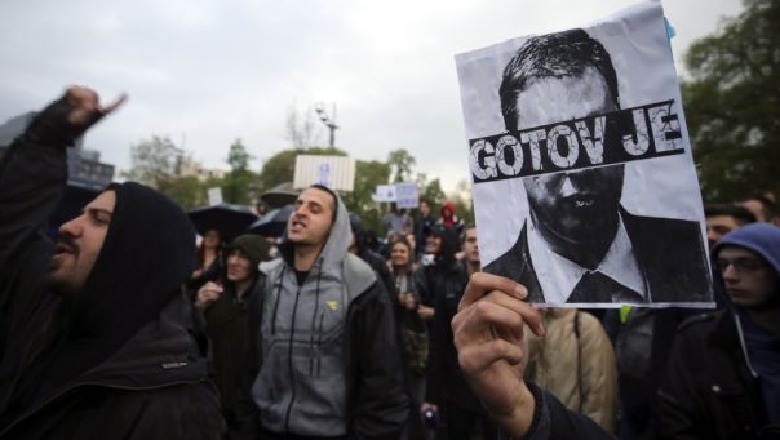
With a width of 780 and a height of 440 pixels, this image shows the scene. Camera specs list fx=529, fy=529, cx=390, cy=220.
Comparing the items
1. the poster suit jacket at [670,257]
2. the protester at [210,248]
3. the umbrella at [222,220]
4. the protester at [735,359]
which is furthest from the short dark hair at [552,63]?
the umbrella at [222,220]

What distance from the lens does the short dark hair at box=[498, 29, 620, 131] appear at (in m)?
1.10

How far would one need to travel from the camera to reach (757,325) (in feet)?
7.05

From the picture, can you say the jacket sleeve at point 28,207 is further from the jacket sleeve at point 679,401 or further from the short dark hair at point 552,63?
the jacket sleeve at point 679,401

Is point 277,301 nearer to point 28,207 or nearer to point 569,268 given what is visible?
point 28,207

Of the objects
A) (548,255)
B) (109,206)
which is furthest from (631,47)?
(109,206)

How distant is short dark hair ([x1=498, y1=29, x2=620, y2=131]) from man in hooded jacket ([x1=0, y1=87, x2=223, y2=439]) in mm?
1376

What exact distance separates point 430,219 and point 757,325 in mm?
9630

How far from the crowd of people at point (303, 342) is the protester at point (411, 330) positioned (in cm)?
132

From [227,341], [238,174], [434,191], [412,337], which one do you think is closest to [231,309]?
[227,341]

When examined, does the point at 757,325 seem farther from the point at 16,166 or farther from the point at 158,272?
the point at 16,166

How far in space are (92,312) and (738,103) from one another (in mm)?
31401

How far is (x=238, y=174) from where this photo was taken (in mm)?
27844

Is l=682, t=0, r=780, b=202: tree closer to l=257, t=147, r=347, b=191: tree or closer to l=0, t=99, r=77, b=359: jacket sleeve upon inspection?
l=257, t=147, r=347, b=191: tree

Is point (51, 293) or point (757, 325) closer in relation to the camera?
point (51, 293)
